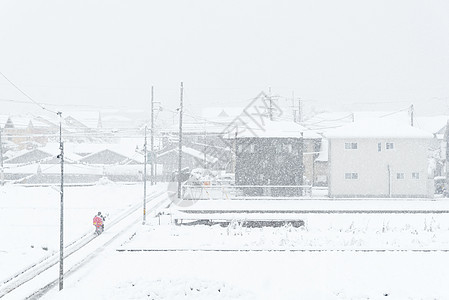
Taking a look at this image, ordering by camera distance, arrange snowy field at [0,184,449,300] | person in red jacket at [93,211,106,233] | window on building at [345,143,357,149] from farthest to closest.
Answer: window on building at [345,143,357,149] → person in red jacket at [93,211,106,233] → snowy field at [0,184,449,300]

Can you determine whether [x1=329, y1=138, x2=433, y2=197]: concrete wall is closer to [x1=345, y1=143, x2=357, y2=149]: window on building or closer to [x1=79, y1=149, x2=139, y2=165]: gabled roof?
[x1=345, y1=143, x2=357, y2=149]: window on building

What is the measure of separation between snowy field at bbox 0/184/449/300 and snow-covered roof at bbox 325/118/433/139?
33.7ft

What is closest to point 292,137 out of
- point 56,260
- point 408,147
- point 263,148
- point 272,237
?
point 263,148

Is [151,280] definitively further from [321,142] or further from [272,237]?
[321,142]

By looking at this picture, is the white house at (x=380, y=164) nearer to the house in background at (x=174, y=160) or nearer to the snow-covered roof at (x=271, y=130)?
the snow-covered roof at (x=271, y=130)

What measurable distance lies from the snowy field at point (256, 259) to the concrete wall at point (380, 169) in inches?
343

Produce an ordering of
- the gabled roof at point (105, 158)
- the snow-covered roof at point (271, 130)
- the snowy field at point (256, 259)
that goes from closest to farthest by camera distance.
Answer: the snowy field at point (256, 259) < the snow-covered roof at point (271, 130) < the gabled roof at point (105, 158)

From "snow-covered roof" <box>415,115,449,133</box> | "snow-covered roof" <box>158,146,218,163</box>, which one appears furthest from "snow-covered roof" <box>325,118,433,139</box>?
"snow-covered roof" <box>415,115,449,133</box>

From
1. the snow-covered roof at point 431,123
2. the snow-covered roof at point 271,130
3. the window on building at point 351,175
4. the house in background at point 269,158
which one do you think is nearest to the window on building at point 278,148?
the house in background at point 269,158

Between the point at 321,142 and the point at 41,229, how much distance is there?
3205 cm

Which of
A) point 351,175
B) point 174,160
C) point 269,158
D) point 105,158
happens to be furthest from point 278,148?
point 105,158

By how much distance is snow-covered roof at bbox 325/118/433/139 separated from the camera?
Result: 35125 mm

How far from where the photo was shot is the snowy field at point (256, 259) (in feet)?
42.3

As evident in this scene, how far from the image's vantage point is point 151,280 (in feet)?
43.9
